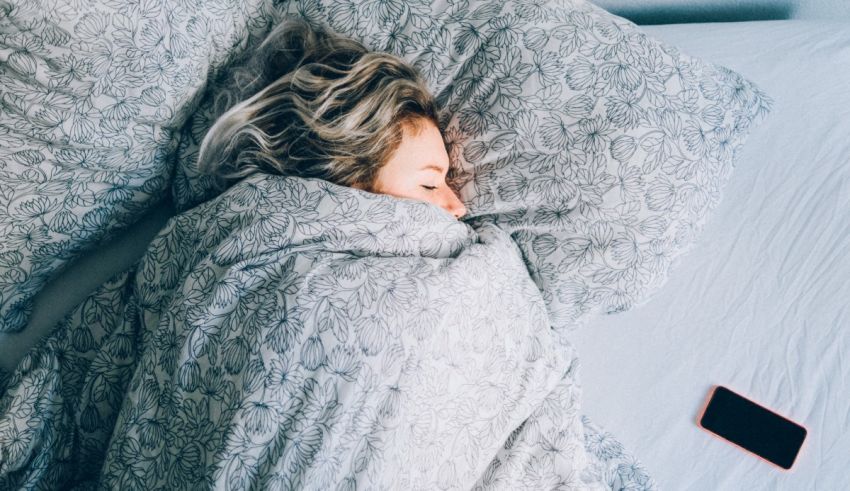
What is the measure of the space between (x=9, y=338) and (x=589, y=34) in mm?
1088

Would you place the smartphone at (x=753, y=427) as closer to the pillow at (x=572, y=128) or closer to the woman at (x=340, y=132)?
the pillow at (x=572, y=128)

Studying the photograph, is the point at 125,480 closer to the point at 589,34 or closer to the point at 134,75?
the point at 134,75

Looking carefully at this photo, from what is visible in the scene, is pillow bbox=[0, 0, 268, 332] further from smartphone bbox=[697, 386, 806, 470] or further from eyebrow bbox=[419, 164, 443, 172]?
smartphone bbox=[697, 386, 806, 470]

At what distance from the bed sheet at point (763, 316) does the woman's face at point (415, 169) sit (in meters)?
0.40

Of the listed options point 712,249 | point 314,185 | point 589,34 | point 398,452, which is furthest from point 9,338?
point 712,249

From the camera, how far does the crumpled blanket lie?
0.71 m

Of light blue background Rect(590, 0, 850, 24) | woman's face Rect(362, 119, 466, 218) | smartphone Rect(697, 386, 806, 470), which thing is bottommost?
smartphone Rect(697, 386, 806, 470)

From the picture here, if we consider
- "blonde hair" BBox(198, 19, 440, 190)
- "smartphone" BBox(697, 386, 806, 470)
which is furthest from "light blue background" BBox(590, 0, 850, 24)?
"smartphone" BBox(697, 386, 806, 470)

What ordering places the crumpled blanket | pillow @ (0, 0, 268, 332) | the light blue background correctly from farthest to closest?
the light blue background
pillow @ (0, 0, 268, 332)
the crumpled blanket

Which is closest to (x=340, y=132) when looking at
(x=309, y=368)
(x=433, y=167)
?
(x=433, y=167)

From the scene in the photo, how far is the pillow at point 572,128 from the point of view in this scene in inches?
35.6

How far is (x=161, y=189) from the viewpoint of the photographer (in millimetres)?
996

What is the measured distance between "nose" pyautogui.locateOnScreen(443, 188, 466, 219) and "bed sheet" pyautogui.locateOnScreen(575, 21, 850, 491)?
333 millimetres

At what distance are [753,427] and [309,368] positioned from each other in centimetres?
71
